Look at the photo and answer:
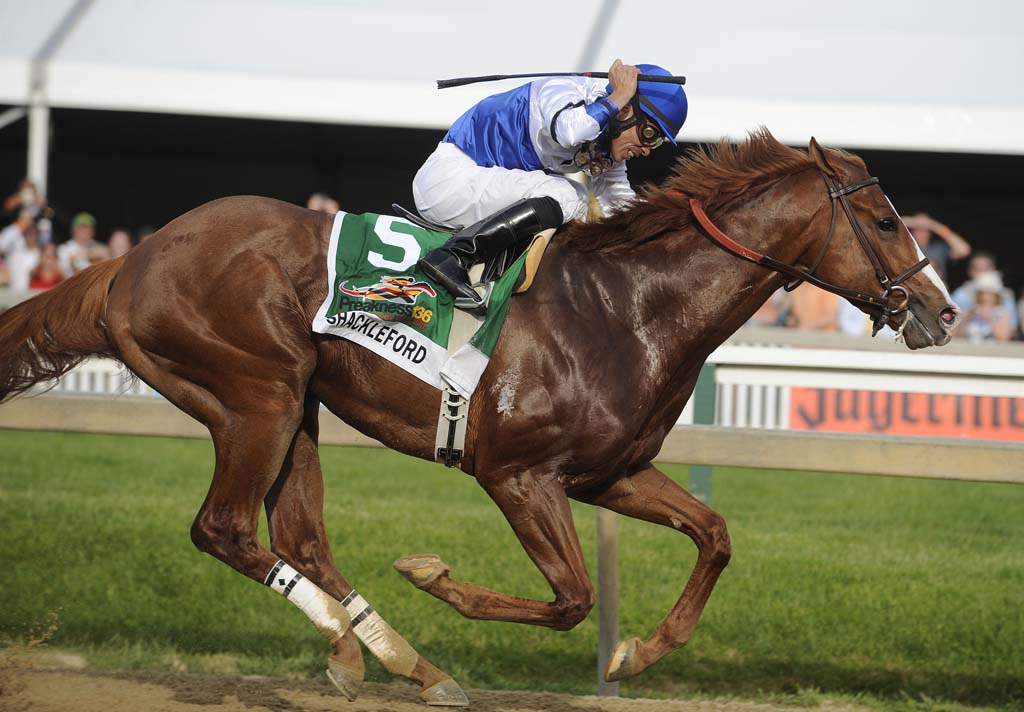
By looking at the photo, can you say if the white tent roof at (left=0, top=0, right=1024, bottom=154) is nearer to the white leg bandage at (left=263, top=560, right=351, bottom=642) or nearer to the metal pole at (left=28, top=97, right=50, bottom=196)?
the metal pole at (left=28, top=97, right=50, bottom=196)

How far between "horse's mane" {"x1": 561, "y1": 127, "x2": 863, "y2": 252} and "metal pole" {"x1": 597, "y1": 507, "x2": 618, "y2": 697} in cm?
116

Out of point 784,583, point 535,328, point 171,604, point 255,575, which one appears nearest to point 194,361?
point 255,575

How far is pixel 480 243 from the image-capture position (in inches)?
156

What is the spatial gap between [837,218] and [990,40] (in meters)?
10.9

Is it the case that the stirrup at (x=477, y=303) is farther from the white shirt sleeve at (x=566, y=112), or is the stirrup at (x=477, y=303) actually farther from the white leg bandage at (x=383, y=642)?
the white leg bandage at (x=383, y=642)

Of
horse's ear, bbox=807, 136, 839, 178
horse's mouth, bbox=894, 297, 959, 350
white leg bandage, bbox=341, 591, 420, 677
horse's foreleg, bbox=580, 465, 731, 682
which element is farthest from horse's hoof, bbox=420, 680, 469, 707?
horse's ear, bbox=807, 136, 839, 178

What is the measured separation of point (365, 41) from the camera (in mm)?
13945

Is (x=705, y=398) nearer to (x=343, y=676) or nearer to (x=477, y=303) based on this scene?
(x=477, y=303)

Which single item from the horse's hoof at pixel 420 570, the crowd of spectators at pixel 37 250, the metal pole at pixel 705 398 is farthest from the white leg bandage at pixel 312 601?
the crowd of spectators at pixel 37 250

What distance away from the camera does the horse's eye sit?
3953 millimetres

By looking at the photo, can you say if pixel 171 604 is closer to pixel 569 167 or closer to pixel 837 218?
pixel 569 167

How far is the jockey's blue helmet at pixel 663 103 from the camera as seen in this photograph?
4.09 meters

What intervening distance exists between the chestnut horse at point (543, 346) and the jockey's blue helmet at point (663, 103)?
145 mm

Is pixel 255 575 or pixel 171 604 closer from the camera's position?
pixel 255 575
